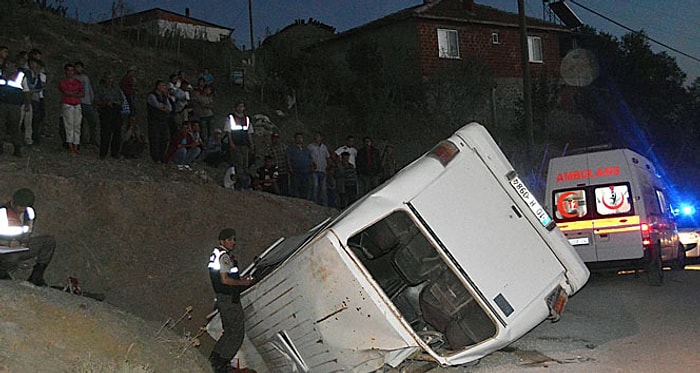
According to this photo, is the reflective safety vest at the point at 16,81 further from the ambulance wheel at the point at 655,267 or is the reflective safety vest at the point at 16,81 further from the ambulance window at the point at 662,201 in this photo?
the ambulance window at the point at 662,201

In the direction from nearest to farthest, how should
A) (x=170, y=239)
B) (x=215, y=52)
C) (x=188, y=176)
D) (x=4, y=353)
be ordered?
(x=4, y=353)
(x=170, y=239)
(x=188, y=176)
(x=215, y=52)

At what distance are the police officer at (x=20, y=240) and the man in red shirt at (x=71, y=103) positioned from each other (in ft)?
16.3

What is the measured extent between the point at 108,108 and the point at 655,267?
994 cm

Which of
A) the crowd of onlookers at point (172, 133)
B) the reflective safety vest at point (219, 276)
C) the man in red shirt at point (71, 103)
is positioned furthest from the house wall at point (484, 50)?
the reflective safety vest at point (219, 276)

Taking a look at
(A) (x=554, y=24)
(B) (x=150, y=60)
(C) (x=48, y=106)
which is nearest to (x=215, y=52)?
(B) (x=150, y=60)

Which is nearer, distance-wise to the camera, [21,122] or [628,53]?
[21,122]

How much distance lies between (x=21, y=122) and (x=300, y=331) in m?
8.29

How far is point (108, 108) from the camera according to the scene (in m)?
13.9

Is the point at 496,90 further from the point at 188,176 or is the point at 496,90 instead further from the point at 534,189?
the point at 188,176

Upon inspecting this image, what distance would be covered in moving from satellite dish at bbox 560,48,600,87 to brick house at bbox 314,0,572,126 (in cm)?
99

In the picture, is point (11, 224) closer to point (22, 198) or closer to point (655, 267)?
point (22, 198)

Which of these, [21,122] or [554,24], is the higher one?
[554,24]

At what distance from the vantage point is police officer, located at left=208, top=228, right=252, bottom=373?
24.7ft

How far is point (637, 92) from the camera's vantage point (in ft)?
132
